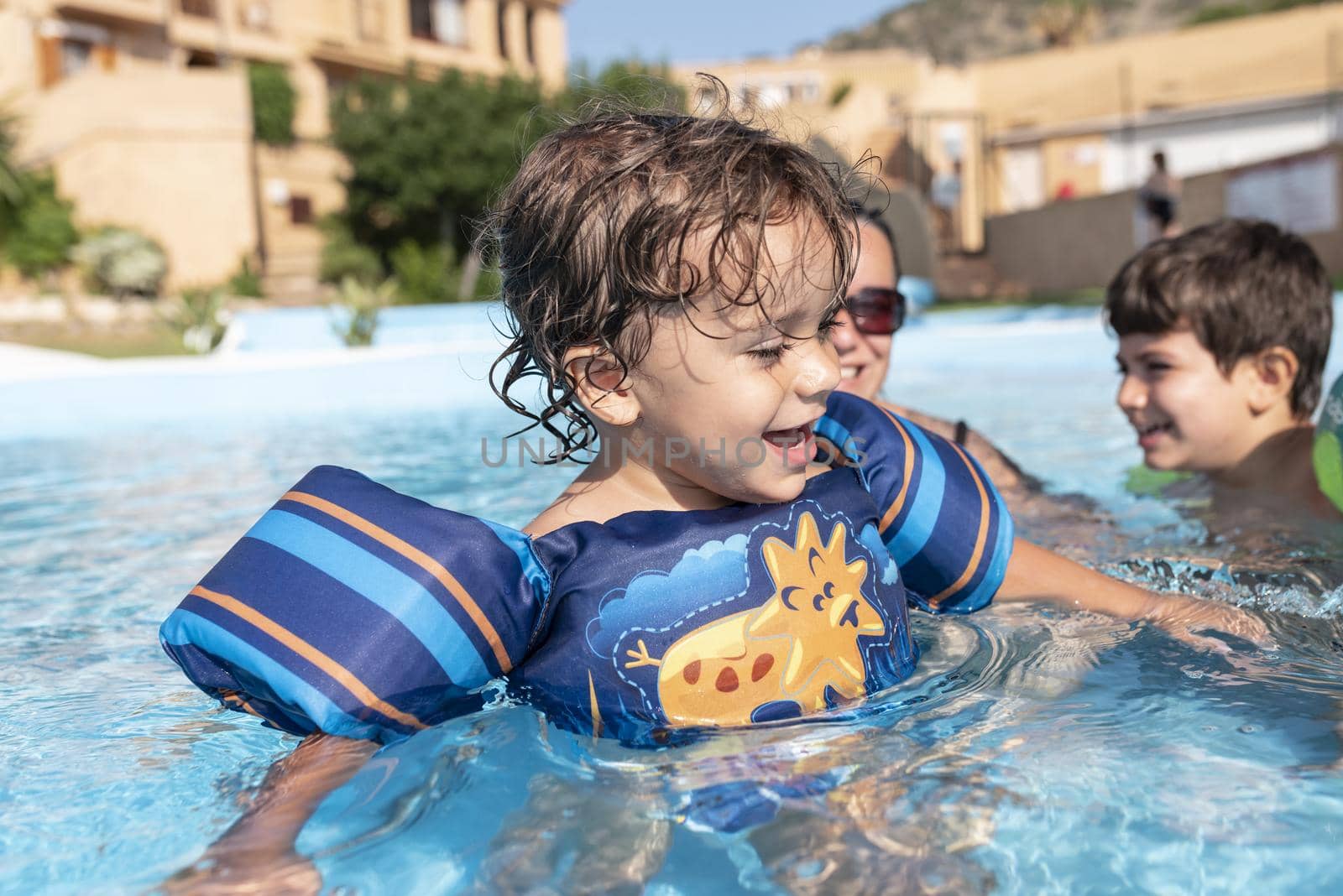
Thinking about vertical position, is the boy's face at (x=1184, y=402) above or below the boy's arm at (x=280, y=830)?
above

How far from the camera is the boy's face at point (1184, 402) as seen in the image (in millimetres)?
3568

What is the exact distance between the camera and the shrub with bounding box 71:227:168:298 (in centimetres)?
2319

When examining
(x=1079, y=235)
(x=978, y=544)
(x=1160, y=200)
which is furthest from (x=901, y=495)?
(x=1079, y=235)

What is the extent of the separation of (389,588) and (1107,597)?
54.2 inches

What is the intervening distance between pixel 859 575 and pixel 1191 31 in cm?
3220

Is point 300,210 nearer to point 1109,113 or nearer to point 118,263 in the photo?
point 118,263

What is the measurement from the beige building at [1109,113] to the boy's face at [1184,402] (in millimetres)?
23405

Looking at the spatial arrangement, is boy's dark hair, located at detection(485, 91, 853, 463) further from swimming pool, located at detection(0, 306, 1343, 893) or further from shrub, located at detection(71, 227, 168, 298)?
shrub, located at detection(71, 227, 168, 298)

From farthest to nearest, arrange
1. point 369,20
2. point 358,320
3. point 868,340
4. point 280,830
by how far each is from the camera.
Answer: point 369,20 → point 358,320 → point 868,340 → point 280,830

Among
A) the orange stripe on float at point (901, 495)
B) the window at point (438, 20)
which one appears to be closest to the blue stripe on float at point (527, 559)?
the orange stripe on float at point (901, 495)

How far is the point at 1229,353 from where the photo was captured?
3.55 m

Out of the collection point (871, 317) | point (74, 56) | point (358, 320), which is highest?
point (74, 56)

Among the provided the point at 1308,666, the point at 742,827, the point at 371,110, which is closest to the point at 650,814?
the point at 742,827

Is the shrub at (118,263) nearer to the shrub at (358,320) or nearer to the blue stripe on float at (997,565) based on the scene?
the shrub at (358,320)
